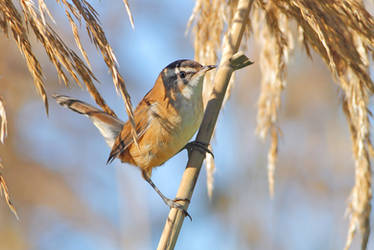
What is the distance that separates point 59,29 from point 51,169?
115cm

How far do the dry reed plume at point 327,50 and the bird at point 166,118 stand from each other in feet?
0.81

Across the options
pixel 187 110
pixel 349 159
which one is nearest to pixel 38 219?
pixel 187 110

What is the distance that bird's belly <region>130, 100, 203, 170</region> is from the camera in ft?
7.70

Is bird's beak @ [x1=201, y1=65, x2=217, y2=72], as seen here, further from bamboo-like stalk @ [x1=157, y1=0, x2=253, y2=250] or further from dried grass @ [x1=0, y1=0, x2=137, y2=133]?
dried grass @ [x1=0, y1=0, x2=137, y2=133]

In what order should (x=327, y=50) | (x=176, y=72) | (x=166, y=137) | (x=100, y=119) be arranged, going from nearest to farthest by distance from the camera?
(x=327, y=50)
(x=166, y=137)
(x=176, y=72)
(x=100, y=119)

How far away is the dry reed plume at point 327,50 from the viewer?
5.65 ft

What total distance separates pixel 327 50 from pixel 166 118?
1.10m

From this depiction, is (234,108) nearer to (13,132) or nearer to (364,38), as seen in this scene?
(13,132)

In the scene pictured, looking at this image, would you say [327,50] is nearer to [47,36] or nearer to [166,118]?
[47,36]

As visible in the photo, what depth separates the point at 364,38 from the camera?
1.71 metres

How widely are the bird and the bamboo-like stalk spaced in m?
0.44

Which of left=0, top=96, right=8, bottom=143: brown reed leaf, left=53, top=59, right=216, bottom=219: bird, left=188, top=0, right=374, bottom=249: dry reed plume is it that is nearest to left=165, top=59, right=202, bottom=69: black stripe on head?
left=53, top=59, right=216, bottom=219: bird

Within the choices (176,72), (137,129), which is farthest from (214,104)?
(137,129)

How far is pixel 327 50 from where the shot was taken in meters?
1.62
